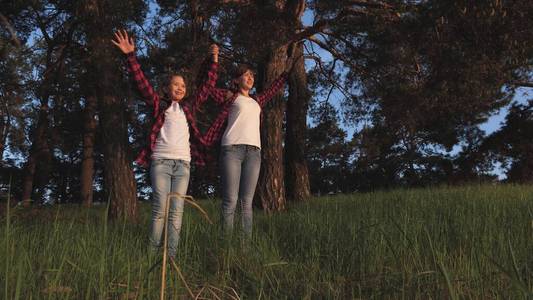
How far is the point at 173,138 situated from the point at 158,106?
385mm

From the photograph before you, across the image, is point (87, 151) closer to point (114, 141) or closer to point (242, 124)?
point (114, 141)

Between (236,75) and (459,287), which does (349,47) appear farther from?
(459,287)

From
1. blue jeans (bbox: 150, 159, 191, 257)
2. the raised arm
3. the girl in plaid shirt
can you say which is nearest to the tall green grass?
blue jeans (bbox: 150, 159, 191, 257)

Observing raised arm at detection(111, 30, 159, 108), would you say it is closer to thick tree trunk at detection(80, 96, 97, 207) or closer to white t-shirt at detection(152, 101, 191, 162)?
white t-shirt at detection(152, 101, 191, 162)

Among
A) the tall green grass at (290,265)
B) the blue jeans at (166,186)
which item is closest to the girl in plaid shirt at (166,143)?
the blue jeans at (166,186)

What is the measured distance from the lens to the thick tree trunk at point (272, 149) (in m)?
8.16

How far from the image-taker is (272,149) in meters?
8.40

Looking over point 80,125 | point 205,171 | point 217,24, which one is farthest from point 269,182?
point 80,125

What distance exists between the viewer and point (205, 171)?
2017 cm

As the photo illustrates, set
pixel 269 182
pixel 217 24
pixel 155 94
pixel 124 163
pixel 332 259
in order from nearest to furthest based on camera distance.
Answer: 1. pixel 332 259
2. pixel 155 94
3. pixel 124 163
4. pixel 269 182
5. pixel 217 24

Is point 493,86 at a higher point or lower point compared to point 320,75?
lower

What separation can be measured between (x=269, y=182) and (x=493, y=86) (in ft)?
15.2

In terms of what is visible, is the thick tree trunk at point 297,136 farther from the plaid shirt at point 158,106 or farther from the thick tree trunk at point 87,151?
the thick tree trunk at point 87,151

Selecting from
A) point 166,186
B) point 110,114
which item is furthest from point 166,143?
point 110,114
